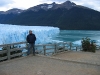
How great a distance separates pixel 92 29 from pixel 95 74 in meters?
166

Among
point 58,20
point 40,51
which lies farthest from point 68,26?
point 40,51

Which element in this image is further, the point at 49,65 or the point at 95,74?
the point at 49,65

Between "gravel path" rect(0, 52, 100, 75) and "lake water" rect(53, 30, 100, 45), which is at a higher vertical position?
"gravel path" rect(0, 52, 100, 75)

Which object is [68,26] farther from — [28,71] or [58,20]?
[28,71]

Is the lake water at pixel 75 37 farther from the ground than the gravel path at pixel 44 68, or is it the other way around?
the gravel path at pixel 44 68

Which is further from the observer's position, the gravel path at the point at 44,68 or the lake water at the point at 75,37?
the lake water at the point at 75,37

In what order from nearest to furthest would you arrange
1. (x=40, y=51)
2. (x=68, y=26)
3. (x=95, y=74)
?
(x=95, y=74) < (x=40, y=51) < (x=68, y=26)

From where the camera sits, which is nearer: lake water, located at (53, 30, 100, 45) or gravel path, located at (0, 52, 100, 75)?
gravel path, located at (0, 52, 100, 75)

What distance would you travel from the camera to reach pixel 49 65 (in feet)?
33.8

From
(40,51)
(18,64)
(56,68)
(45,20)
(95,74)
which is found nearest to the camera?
(95,74)

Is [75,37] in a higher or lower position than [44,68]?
lower

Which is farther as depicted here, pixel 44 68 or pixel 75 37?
pixel 75 37

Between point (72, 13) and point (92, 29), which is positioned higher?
point (72, 13)

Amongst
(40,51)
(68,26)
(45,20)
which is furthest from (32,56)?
(45,20)
